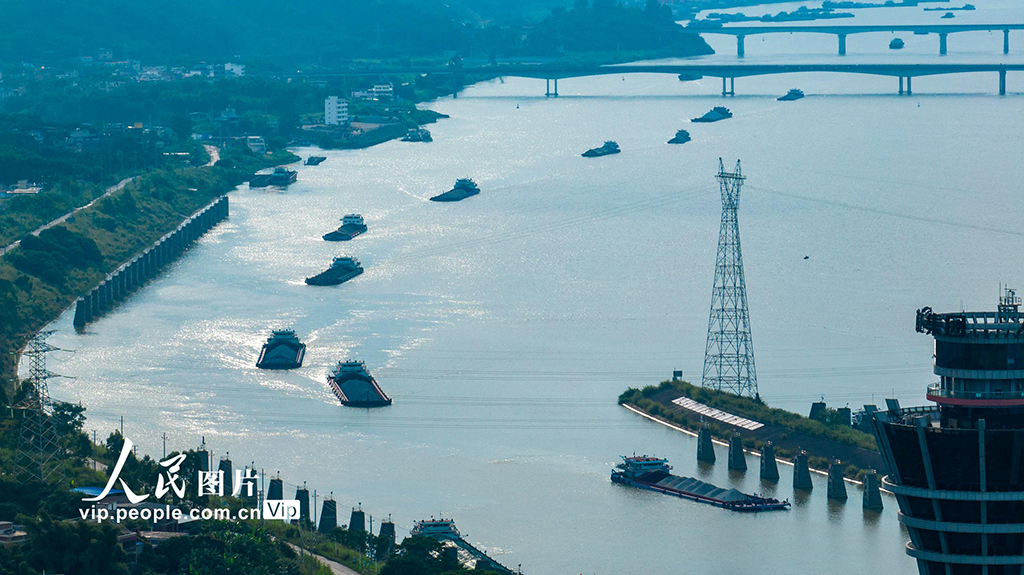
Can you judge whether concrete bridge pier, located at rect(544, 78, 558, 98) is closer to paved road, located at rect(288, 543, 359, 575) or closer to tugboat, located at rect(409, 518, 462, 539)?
tugboat, located at rect(409, 518, 462, 539)

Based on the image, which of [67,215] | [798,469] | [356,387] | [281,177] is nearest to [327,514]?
[798,469]

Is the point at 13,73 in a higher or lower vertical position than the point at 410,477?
higher

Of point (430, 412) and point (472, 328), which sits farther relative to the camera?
point (472, 328)

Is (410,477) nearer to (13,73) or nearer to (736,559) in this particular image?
(736,559)

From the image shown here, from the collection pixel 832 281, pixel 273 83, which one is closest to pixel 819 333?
pixel 832 281

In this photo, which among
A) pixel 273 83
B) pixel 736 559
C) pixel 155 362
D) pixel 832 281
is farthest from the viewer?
pixel 273 83

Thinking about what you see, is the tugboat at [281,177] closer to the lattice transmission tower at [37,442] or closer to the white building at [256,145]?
the white building at [256,145]

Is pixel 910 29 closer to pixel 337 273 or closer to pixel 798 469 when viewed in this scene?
pixel 337 273

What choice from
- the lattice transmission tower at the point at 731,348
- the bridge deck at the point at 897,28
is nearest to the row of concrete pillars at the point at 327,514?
the lattice transmission tower at the point at 731,348
